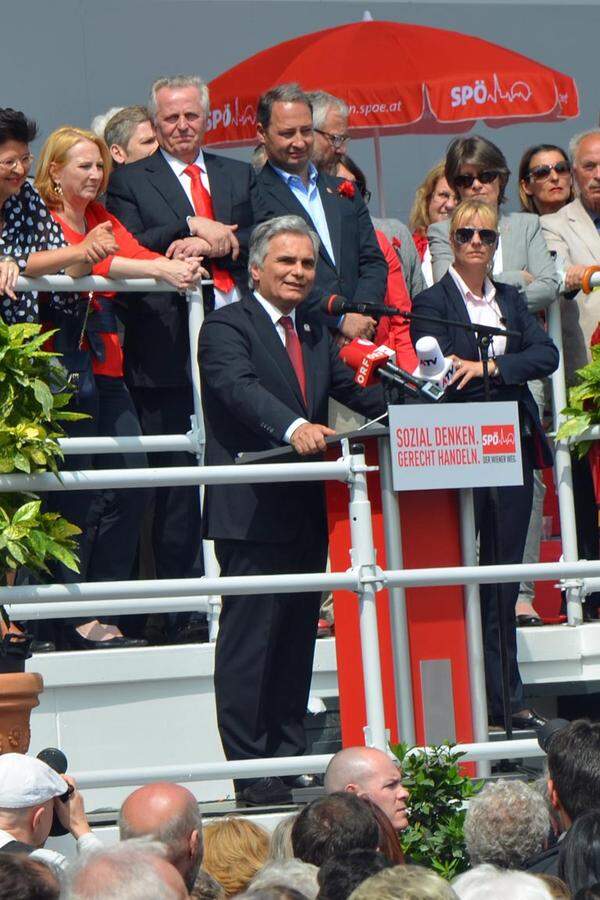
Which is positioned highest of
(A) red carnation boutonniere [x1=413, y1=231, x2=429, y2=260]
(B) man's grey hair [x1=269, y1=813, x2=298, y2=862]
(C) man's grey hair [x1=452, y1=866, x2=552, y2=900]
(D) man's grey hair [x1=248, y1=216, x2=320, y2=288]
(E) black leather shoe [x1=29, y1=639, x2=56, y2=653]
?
(A) red carnation boutonniere [x1=413, y1=231, x2=429, y2=260]

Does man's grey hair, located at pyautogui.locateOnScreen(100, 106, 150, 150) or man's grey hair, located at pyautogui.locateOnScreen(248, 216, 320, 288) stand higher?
man's grey hair, located at pyautogui.locateOnScreen(100, 106, 150, 150)

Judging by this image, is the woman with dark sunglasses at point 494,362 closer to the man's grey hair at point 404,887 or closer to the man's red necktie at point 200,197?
the man's red necktie at point 200,197

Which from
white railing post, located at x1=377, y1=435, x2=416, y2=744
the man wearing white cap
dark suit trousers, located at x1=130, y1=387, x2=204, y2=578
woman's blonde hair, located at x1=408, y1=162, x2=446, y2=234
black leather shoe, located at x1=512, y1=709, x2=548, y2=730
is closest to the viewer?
the man wearing white cap

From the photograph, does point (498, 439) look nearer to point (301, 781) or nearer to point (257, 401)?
point (257, 401)

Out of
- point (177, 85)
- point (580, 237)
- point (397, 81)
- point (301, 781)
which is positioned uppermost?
point (397, 81)

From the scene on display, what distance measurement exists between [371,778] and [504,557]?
7.14 feet

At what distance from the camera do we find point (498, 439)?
5.51 m

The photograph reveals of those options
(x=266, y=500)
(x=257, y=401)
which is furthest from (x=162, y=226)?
(x=266, y=500)

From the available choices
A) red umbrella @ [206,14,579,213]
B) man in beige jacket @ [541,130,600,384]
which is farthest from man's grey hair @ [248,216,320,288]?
red umbrella @ [206,14,579,213]

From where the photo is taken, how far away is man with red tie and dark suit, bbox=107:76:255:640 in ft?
22.6

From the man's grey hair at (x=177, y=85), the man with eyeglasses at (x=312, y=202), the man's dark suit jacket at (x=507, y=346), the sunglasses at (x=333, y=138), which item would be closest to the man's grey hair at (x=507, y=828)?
the man's dark suit jacket at (x=507, y=346)

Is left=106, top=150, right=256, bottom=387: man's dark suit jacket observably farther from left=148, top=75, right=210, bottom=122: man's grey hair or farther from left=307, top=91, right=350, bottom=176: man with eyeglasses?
left=307, top=91, right=350, bottom=176: man with eyeglasses

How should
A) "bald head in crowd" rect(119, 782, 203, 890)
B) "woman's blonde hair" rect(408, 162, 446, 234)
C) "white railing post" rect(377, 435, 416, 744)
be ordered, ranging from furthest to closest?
1. "woman's blonde hair" rect(408, 162, 446, 234)
2. "white railing post" rect(377, 435, 416, 744)
3. "bald head in crowd" rect(119, 782, 203, 890)

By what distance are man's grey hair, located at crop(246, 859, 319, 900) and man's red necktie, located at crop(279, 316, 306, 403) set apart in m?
2.70
